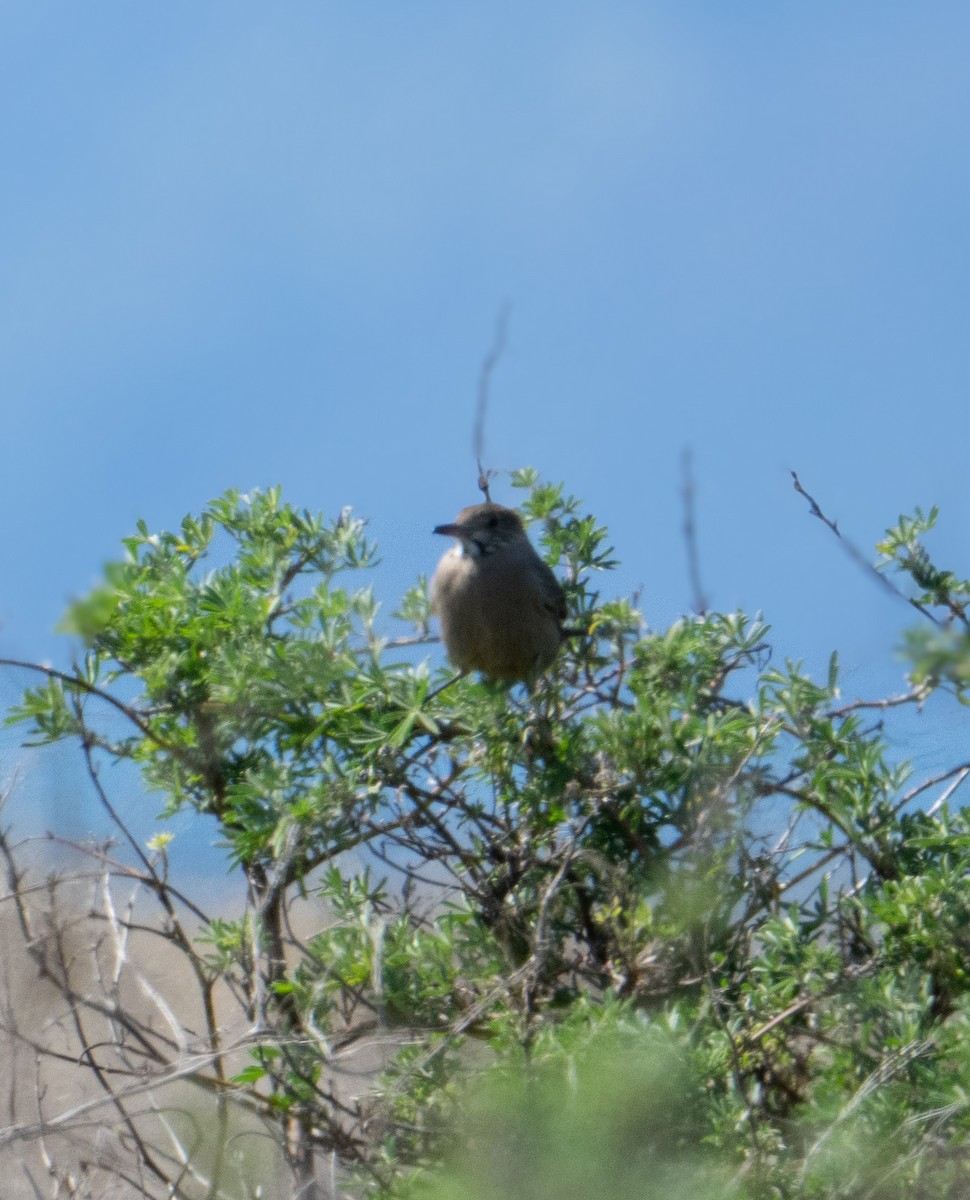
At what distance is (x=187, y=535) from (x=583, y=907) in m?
1.91

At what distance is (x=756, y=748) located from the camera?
3.98m

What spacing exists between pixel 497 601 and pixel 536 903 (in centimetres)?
164

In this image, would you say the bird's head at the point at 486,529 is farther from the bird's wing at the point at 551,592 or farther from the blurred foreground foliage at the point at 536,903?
the blurred foreground foliage at the point at 536,903

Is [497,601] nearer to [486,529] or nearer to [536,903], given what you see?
[486,529]

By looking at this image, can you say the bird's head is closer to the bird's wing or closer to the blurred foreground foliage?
the bird's wing

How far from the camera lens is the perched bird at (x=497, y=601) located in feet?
18.3

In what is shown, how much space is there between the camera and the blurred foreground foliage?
11.1ft

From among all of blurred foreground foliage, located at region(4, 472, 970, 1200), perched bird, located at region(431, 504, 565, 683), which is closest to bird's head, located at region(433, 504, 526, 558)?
perched bird, located at region(431, 504, 565, 683)

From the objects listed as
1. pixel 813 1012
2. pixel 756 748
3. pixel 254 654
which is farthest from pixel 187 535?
pixel 813 1012

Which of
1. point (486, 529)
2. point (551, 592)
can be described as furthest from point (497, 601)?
point (486, 529)

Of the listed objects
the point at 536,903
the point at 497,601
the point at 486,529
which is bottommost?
the point at 536,903

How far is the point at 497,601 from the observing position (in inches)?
220

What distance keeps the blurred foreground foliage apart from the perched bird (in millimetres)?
602

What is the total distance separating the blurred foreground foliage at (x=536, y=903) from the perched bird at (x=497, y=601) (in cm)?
60
